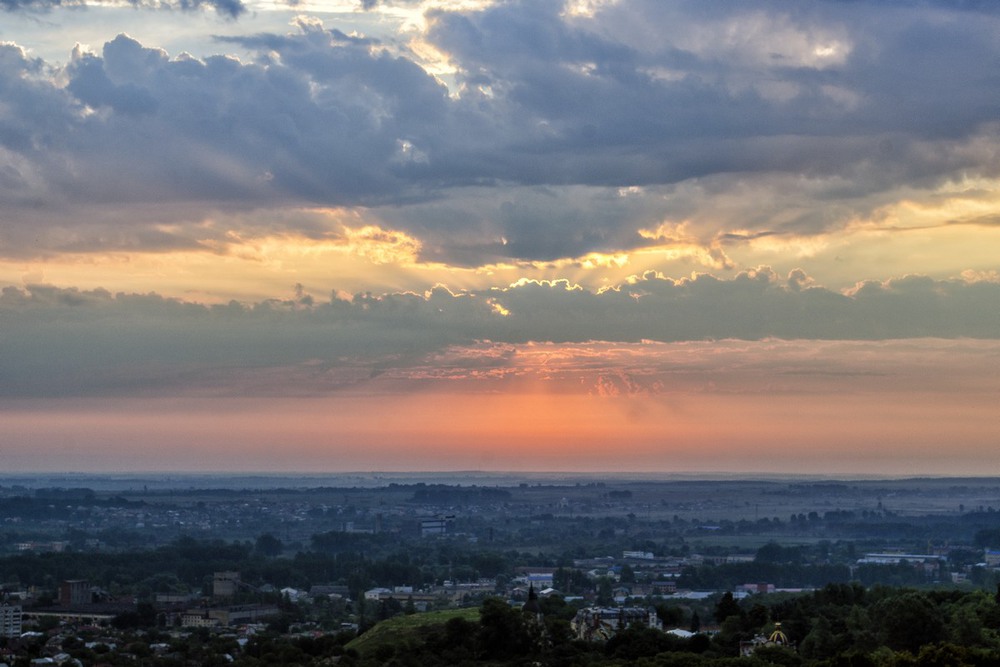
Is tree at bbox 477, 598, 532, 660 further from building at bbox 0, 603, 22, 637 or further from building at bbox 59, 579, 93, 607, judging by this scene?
building at bbox 59, 579, 93, 607

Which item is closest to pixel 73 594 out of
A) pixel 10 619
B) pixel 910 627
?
pixel 10 619

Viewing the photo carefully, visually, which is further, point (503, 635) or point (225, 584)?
point (225, 584)

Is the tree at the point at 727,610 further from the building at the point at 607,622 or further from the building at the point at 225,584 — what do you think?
the building at the point at 225,584

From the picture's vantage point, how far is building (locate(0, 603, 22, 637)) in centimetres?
12962

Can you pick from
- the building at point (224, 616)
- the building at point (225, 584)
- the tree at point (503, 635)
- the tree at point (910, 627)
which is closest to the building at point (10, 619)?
the building at point (224, 616)

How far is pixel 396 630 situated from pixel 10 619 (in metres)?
45.5

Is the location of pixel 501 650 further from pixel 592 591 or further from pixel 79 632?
pixel 592 591

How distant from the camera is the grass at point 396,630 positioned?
9875 centimetres

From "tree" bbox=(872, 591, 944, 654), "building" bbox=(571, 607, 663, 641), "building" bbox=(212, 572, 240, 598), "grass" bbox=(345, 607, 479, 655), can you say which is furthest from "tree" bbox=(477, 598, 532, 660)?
"building" bbox=(212, 572, 240, 598)

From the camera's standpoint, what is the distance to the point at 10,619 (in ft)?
437

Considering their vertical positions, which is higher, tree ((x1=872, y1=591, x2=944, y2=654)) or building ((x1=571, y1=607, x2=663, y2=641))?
tree ((x1=872, y1=591, x2=944, y2=654))

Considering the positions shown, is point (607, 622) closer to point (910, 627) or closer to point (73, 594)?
point (910, 627)

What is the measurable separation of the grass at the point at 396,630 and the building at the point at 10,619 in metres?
35.4

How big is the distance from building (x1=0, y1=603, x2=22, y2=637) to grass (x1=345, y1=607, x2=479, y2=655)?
1394 inches
